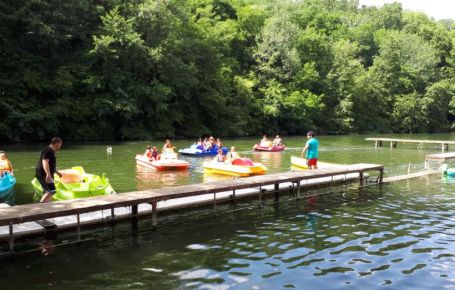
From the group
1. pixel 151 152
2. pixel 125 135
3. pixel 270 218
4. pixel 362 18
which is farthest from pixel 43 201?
pixel 362 18

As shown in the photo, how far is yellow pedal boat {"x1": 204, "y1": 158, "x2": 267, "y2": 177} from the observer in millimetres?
19052

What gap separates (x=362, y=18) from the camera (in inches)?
4377

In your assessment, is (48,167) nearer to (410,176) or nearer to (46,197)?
(46,197)

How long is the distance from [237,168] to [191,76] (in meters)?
26.8

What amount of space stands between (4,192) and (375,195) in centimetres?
1187

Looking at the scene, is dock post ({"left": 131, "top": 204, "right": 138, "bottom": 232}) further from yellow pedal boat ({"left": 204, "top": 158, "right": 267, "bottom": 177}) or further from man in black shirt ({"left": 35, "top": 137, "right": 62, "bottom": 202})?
yellow pedal boat ({"left": 204, "top": 158, "right": 267, "bottom": 177})

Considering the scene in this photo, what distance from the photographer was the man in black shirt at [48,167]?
10320 mm

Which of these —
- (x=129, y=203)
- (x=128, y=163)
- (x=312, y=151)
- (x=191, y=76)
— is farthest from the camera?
(x=191, y=76)

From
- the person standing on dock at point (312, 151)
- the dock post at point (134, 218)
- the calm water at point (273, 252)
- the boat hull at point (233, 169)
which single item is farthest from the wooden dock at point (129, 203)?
the boat hull at point (233, 169)

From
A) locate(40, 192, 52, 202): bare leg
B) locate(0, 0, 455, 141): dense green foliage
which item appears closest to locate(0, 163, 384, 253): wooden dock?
Answer: locate(40, 192, 52, 202): bare leg

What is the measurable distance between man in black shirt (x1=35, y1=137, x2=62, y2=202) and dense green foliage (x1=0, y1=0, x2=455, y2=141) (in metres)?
26.5

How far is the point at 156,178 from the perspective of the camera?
19.3 metres

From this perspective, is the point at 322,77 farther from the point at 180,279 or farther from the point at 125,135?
the point at 180,279

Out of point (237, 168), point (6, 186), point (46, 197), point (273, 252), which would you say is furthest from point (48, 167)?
point (237, 168)
